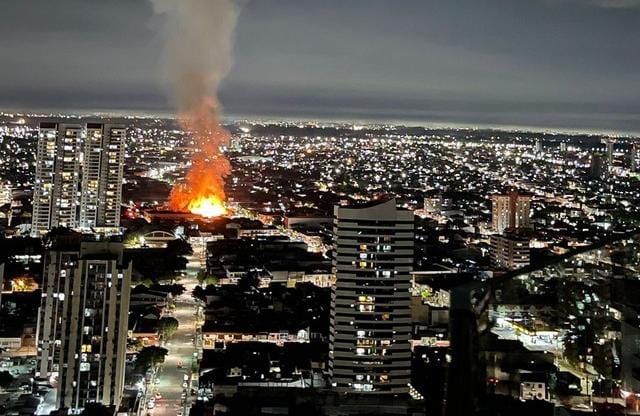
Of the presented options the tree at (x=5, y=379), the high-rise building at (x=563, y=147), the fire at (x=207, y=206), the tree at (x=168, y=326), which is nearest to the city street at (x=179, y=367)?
the tree at (x=168, y=326)

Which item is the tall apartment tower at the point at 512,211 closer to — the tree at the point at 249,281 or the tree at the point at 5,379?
the tree at the point at 249,281

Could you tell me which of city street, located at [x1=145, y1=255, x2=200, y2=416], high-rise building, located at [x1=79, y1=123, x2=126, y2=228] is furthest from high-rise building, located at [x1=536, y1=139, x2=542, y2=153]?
city street, located at [x1=145, y1=255, x2=200, y2=416]

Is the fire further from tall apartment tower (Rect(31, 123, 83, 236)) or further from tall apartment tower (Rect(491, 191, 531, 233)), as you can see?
tall apartment tower (Rect(491, 191, 531, 233))

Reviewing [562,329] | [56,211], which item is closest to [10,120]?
[56,211]

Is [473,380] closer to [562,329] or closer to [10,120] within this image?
[562,329]

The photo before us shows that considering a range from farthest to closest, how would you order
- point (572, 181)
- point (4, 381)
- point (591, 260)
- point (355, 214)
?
point (572, 181) < point (355, 214) < point (4, 381) < point (591, 260)

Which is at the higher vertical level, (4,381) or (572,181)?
(572,181)

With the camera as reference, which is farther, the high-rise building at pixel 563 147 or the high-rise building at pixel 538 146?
the high-rise building at pixel 538 146
